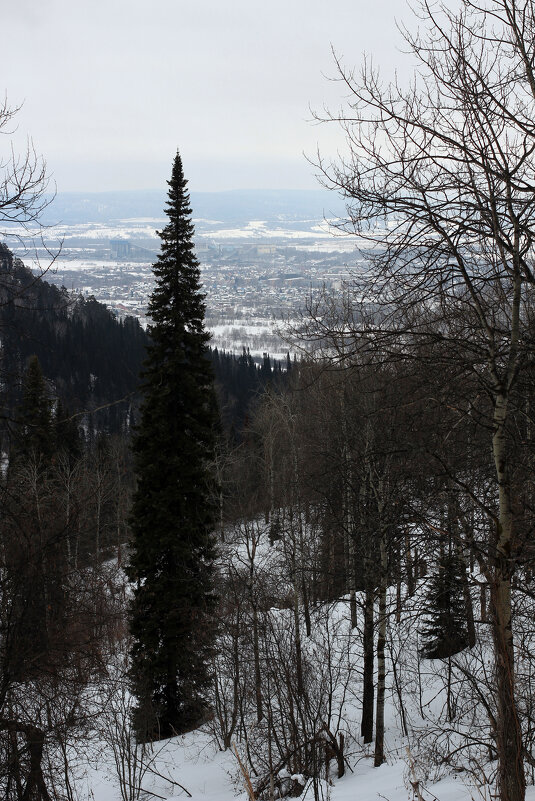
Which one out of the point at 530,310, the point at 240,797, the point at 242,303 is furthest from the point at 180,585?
the point at 242,303

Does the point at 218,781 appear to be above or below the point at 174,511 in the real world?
below

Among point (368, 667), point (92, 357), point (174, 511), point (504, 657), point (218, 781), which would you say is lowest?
point (218, 781)

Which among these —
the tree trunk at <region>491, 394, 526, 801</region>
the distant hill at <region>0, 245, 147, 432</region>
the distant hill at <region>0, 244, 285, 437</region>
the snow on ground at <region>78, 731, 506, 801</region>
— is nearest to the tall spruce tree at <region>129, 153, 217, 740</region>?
the snow on ground at <region>78, 731, 506, 801</region>

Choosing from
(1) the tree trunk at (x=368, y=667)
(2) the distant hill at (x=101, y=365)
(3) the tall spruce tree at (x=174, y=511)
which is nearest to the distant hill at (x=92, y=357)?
(2) the distant hill at (x=101, y=365)

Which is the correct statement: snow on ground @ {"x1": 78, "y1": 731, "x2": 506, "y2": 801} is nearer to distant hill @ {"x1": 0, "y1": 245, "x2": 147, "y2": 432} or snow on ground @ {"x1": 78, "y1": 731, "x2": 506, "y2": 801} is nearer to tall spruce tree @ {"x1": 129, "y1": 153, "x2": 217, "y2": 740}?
tall spruce tree @ {"x1": 129, "y1": 153, "x2": 217, "y2": 740}

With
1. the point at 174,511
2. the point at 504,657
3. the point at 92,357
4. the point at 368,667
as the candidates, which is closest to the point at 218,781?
the point at 368,667

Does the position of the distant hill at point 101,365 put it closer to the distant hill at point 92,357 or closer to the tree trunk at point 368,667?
the distant hill at point 92,357

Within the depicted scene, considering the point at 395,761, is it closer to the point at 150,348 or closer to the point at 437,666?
the point at 437,666

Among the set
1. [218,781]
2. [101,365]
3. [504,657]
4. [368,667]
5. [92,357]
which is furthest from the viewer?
[92,357]

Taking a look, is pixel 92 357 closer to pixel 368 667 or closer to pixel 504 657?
pixel 368 667

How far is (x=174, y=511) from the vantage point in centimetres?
1407

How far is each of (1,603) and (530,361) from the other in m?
7.20

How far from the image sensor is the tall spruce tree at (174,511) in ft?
45.2

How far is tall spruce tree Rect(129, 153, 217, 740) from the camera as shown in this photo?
13781 millimetres
